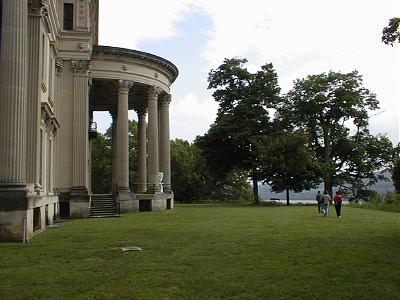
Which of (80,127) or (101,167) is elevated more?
(80,127)

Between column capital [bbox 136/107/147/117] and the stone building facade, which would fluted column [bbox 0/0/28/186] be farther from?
column capital [bbox 136/107/147/117]

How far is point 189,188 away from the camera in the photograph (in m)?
78.8

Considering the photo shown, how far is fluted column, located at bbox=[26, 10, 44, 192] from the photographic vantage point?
1892 cm

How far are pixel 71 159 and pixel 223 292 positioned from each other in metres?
25.1

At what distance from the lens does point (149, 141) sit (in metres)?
39.8

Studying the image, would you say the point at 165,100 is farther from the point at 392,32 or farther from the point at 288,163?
the point at 392,32

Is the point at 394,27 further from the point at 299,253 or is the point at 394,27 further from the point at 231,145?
the point at 231,145

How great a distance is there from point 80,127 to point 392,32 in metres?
22.5

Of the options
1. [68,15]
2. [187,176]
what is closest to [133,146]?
[187,176]

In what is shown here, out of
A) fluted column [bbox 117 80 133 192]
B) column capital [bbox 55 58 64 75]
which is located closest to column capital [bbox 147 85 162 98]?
fluted column [bbox 117 80 133 192]

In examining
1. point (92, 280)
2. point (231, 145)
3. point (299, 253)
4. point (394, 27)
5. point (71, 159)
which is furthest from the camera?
point (231, 145)

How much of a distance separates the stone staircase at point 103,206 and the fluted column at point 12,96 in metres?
15.1

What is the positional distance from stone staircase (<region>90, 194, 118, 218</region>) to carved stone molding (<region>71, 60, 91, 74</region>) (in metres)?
9.01

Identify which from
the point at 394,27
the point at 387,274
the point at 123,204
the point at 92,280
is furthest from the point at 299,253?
the point at 123,204
